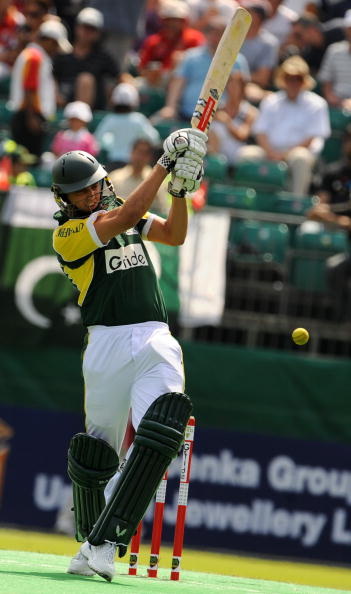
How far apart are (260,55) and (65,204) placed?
366 inches

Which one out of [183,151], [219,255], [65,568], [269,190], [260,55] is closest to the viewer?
[183,151]

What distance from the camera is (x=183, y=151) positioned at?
22.0 ft

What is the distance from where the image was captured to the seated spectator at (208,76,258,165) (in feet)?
46.5

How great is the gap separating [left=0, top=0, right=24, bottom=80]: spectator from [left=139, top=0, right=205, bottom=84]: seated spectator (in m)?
1.68

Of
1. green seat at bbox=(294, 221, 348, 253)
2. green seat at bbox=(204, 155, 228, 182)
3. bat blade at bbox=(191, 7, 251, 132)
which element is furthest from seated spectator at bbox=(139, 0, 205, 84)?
bat blade at bbox=(191, 7, 251, 132)

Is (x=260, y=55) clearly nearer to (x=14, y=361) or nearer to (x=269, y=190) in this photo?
(x=269, y=190)

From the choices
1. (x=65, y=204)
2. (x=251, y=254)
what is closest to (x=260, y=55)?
(x=251, y=254)

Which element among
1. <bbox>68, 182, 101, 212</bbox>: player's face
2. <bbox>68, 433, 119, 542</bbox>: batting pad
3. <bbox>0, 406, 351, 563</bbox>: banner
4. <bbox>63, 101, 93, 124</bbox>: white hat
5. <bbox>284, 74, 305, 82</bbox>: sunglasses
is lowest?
<bbox>0, 406, 351, 563</bbox>: banner

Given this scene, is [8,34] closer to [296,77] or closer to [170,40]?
[170,40]

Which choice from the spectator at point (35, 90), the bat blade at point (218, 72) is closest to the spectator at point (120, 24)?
the spectator at point (35, 90)

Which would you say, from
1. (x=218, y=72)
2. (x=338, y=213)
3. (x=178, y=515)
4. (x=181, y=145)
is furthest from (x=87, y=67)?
(x=178, y=515)

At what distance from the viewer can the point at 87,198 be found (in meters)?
6.99

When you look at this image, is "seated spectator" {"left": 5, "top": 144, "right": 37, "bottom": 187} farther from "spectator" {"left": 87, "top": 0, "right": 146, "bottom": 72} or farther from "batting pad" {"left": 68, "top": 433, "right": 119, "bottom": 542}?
"batting pad" {"left": 68, "top": 433, "right": 119, "bottom": 542}

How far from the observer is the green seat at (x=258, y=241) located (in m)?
12.4
